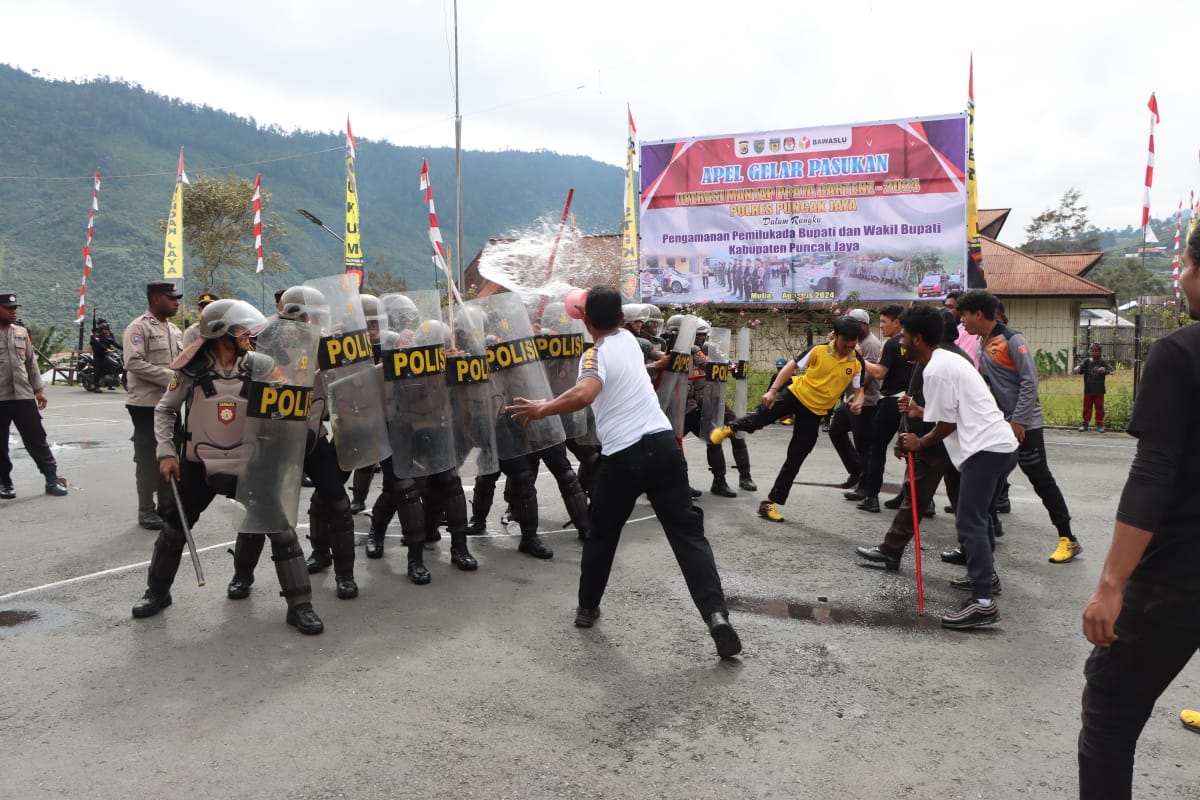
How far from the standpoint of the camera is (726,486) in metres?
8.71

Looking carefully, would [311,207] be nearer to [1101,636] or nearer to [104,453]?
Result: [104,453]

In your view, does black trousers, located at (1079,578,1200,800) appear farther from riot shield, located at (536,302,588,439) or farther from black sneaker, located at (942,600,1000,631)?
riot shield, located at (536,302,588,439)

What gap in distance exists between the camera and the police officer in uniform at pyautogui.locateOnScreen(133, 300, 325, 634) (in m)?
4.71

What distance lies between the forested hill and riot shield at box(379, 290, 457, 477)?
468cm

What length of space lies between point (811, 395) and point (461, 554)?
328cm

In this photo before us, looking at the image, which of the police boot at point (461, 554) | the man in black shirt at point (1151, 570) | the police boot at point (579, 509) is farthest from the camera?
the police boot at point (579, 509)

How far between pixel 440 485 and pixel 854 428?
4385mm

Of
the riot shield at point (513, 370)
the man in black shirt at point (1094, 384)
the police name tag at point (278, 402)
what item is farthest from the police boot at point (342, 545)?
the man in black shirt at point (1094, 384)

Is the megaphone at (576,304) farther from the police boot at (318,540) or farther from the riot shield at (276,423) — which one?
the police boot at (318,540)

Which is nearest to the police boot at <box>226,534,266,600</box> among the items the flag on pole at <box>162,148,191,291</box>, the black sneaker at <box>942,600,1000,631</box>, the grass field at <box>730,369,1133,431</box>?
the black sneaker at <box>942,600,1000,631</box>

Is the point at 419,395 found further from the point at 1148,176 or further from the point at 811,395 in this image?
the point at 1148,176

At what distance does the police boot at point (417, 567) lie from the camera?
224 inches

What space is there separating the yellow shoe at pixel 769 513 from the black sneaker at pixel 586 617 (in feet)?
9.90

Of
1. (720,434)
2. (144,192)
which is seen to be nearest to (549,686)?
(720,434)
